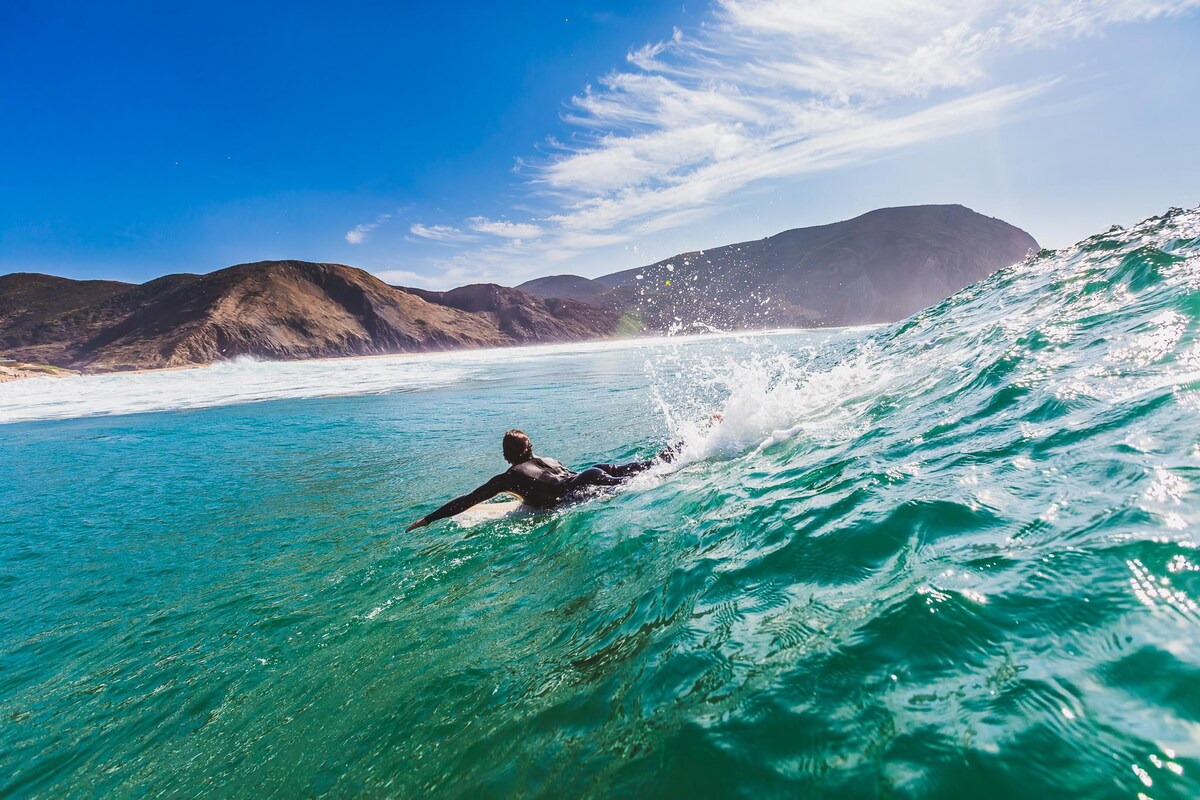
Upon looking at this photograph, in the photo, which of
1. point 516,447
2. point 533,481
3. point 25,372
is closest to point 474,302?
point 25,372

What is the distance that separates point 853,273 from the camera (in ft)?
470

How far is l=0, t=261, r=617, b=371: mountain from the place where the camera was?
75.9 meters

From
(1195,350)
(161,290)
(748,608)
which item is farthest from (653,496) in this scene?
(161,290)

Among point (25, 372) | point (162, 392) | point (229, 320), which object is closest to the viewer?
point (162, 392)

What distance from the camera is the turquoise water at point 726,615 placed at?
205 centimetres

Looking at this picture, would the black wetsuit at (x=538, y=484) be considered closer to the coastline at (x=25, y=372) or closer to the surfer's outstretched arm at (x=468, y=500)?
the surfer's outstretched arm at (x=468, y=500)

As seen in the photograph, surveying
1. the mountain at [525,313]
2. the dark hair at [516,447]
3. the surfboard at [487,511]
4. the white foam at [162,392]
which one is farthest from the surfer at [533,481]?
the mountain at [525,313]

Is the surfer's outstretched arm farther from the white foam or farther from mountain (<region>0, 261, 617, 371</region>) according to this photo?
mountain (<region>0, 261, 617, 371</region>)

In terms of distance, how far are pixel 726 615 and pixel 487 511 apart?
4.91 m

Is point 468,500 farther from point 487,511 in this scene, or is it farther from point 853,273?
point 853,273

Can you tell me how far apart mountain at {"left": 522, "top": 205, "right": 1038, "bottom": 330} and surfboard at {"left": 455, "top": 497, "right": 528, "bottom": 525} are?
116m

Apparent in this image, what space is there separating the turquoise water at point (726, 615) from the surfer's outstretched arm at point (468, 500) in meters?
0.26

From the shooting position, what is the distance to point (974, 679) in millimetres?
2160

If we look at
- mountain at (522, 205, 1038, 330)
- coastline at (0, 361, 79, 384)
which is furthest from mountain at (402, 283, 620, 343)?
coastline at (0, 361, 79, 384)
